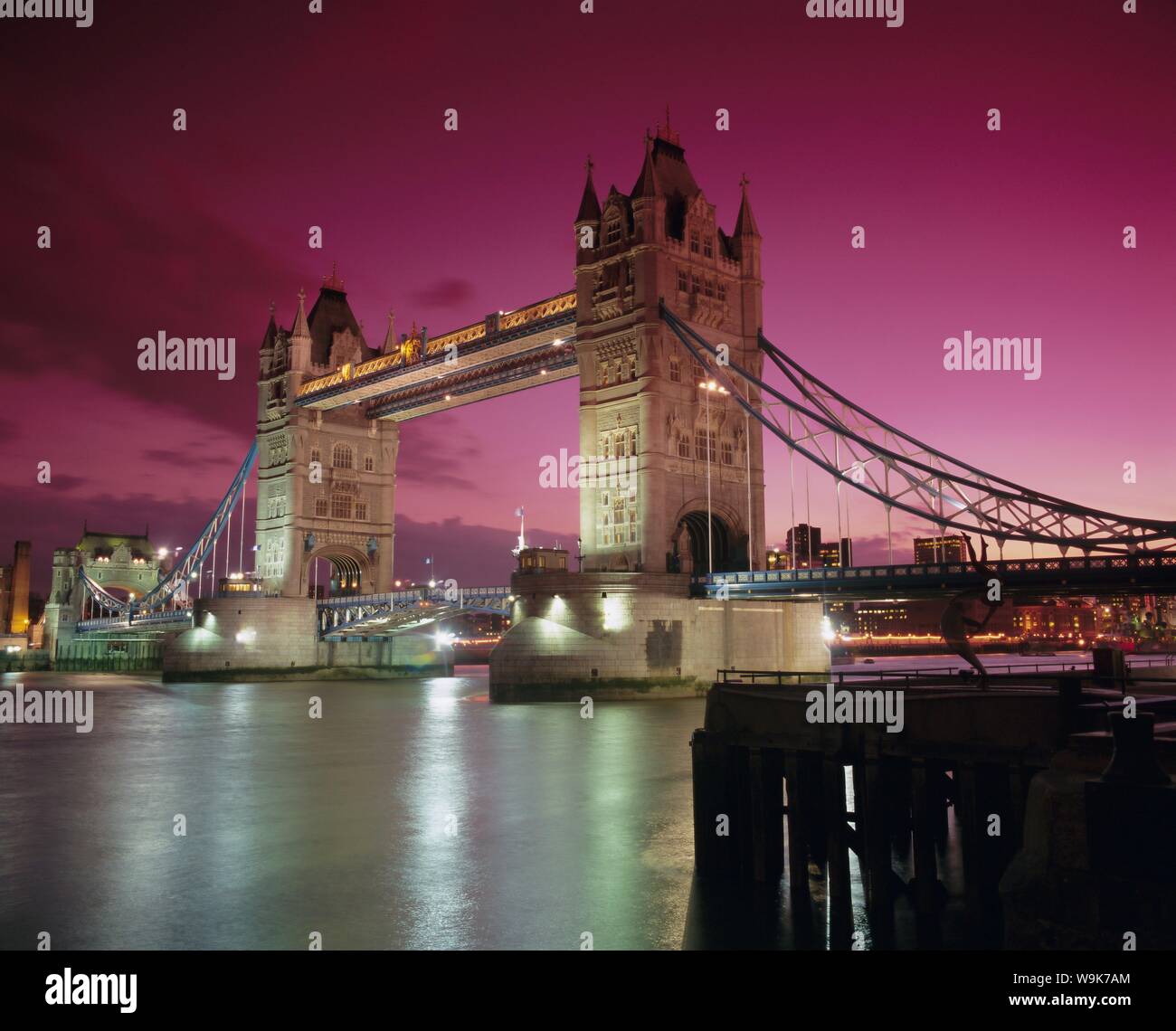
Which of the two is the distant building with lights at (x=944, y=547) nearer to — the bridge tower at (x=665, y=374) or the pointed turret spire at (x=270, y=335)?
the bridge tower at (x=665, y=374)

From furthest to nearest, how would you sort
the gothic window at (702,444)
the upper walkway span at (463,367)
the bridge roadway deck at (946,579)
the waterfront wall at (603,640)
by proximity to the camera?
the upper walkway span at (463,367) → the gothic window at (702,444) → the waterfront wall at (603,640) → the bridge roadway deck at (946,579)

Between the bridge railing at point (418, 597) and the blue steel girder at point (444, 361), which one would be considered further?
the bridge railing at point (418, 597)

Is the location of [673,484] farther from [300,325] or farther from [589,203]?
[300,325]

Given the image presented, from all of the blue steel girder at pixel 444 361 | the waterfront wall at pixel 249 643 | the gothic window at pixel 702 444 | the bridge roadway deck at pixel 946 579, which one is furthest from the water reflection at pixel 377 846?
the waterfront wall at pixel 249 643

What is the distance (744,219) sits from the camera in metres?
55.7

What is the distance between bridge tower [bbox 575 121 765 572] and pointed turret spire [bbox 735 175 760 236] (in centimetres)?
7

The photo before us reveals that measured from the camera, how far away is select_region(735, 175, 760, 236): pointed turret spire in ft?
182

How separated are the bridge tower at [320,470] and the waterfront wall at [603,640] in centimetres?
3549

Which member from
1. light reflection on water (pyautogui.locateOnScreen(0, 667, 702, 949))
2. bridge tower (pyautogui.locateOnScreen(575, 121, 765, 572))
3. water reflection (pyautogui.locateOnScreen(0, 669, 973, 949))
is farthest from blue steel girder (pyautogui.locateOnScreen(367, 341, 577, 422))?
water reflection (pyautogui.locateOnScreen(0, 669, 973, 949))

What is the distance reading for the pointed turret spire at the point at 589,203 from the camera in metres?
54.8

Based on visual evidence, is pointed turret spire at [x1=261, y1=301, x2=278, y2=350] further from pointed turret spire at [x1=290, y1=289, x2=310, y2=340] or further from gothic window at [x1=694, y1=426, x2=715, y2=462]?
gothic window at [x1=694, y1=426, x2=715, y2=462]

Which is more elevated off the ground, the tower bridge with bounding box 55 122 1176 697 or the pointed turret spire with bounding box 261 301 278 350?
the pointed turret spire with bounding box 261 301 278 350
